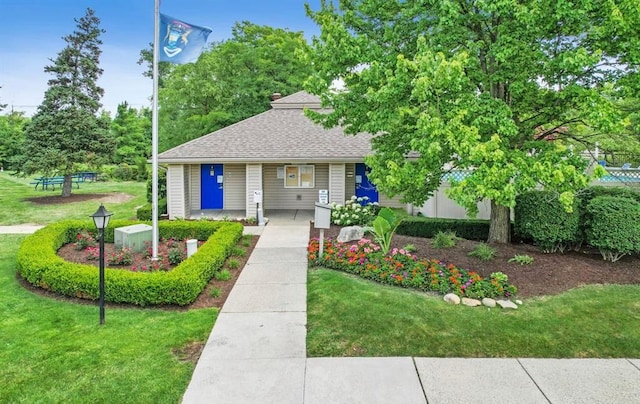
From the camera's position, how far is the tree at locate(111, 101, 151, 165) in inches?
1407

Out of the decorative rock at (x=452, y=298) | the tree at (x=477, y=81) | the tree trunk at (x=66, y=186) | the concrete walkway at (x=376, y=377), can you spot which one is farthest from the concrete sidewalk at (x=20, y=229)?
the decorative rock at (x=452, y=298)

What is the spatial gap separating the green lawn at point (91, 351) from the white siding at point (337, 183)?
8658 mm

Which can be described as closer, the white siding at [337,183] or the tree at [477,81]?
the tree at [477,81]

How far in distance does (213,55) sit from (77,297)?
18.6 metres

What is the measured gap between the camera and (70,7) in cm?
1836

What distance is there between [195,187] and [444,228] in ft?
32.4

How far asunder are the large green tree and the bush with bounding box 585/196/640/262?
15.3 meters

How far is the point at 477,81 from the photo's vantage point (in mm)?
7719

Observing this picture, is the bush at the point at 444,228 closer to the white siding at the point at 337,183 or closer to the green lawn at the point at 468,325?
the white siding at the point at 337,183

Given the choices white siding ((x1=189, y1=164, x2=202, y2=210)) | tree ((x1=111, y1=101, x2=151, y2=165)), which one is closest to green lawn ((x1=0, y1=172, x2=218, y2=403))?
white siding ((x1=189, y1=164, x2=202, y2=210))

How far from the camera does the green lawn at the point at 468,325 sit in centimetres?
491

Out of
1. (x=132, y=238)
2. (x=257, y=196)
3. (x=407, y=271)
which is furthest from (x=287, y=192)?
(x=407, y=271)

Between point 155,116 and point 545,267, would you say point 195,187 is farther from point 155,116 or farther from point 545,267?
point 545,267

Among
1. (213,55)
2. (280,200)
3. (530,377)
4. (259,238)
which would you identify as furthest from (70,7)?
(530,377)
